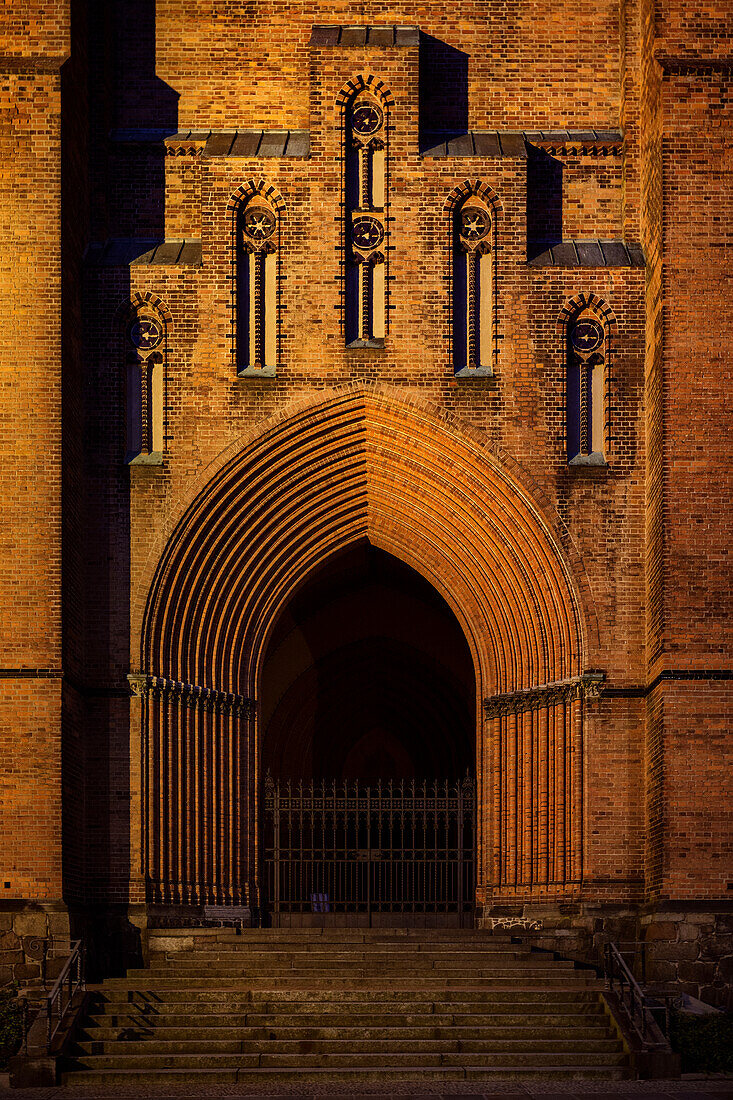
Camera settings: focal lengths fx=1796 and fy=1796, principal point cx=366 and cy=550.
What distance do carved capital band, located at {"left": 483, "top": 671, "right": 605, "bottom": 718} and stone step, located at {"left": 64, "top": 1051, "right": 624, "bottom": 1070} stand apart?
4.48m

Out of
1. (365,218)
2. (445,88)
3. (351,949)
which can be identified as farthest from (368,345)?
(351,949)

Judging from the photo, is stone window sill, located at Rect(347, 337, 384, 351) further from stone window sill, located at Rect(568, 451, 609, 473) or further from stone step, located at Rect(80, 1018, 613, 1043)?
stone step, located at Rect(80, 1018, 613, 1043)

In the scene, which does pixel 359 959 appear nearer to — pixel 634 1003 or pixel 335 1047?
pixel 335 1047

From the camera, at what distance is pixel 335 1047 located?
14.4 metres

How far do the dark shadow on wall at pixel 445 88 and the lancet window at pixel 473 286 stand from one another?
3.30 ft

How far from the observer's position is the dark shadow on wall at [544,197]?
61.5 ft

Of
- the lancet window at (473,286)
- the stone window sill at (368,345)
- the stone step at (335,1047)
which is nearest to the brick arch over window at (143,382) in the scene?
the stone window sill at (368,345)

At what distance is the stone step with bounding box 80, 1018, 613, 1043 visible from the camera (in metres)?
14.5

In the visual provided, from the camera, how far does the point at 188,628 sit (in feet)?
60.1

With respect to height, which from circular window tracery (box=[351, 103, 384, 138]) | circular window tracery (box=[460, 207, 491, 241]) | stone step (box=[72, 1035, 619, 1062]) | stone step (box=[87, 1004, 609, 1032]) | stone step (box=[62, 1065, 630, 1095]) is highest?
circular window tracery (box=[351, 103, 384, 138])

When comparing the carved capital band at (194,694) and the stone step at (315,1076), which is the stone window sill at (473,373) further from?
the stone step at (315,1076)

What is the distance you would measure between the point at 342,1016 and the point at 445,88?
381 inches

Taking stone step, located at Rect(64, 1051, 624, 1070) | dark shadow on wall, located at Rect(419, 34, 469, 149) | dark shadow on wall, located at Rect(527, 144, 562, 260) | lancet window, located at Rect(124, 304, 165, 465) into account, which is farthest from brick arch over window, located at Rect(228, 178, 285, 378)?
stone step, located at Rect(64, 1051, 624, 1070)

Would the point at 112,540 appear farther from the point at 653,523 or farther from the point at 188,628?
the point at 653,523
